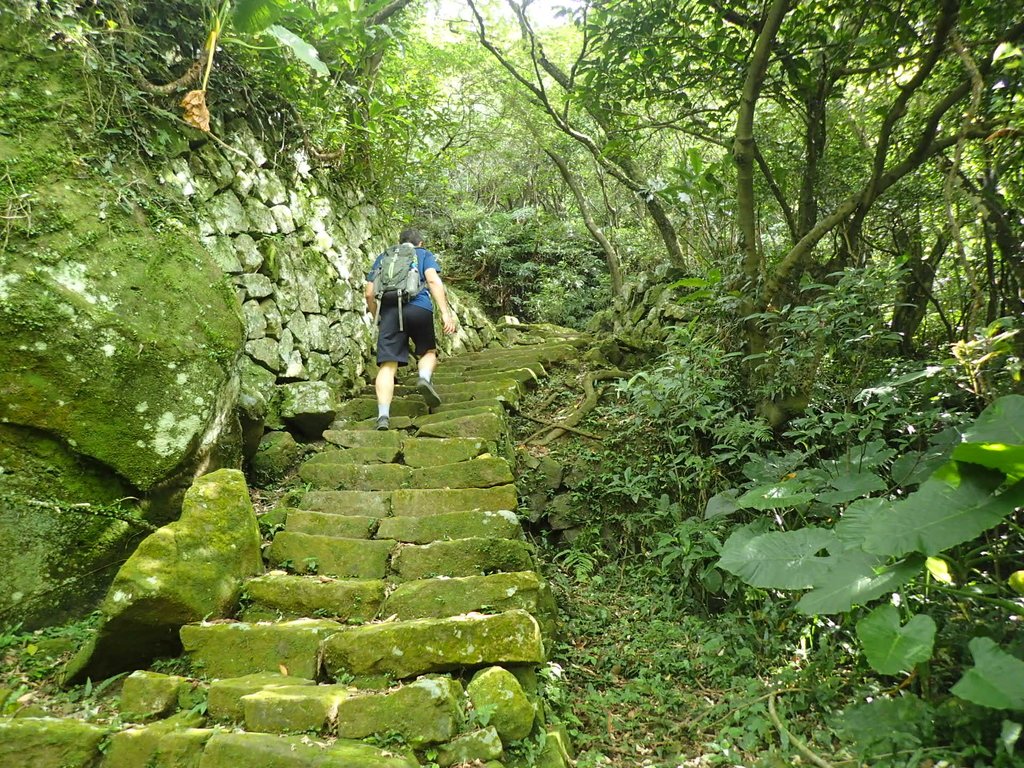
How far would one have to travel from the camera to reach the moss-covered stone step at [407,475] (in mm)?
3928

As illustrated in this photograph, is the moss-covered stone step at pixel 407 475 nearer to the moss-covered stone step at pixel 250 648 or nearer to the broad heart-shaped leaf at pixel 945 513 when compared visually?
the moss-covered stone step at pixel 250 648

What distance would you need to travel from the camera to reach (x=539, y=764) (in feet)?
6.95

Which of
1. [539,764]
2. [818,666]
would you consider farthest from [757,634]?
[539,764]

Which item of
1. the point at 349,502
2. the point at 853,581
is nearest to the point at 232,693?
the point at 349,502

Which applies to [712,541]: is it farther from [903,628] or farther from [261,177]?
[261,177]

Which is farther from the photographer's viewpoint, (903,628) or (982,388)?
(982,388)

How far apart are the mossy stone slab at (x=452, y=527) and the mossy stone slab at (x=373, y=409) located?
2.03 m

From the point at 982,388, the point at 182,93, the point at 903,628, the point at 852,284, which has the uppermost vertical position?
the point at 182,93

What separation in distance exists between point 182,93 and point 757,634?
5.53 metres

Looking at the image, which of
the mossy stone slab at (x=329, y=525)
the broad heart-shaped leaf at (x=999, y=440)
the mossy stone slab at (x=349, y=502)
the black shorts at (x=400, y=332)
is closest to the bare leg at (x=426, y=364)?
the black shorts at (x=400, y=332)

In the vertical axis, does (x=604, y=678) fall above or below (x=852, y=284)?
below

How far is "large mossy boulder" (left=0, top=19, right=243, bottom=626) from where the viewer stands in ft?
8.84

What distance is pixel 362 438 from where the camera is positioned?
4676 mm

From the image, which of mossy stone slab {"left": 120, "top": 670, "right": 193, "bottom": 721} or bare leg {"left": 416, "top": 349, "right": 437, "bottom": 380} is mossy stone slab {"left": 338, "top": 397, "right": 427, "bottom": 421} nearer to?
bare leg {"left": 416, "top": 349, "right": 437, "bottom": 380}
